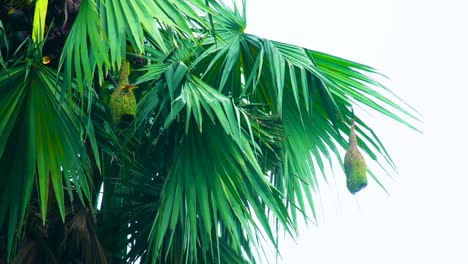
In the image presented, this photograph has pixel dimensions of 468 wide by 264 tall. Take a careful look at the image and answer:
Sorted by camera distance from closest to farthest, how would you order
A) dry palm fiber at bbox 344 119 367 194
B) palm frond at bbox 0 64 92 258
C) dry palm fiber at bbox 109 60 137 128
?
dry palm fiber at bbox 109 60 137 128
dry palm fiber at bbox 344 119 367 194
palm frond at bbox 0 64 92 258

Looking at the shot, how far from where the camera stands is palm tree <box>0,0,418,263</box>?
380cm

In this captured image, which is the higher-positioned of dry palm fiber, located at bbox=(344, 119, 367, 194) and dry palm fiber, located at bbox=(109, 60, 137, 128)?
dry palm fiber, located at bbox=(109, 60, 137, 128)

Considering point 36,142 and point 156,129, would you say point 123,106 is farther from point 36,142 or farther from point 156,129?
point 156,129

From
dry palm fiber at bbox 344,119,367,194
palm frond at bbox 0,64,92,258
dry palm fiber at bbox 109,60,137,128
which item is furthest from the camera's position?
palm frond at bbox 0,64,92,258

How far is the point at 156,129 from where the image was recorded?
177 inches

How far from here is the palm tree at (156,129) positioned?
3799 mm

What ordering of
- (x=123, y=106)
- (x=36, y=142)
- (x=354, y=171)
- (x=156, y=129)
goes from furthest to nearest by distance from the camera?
(x=156, y=129)
(x=36, y=142)
(x=354, y=171)
(x=123, y=106)

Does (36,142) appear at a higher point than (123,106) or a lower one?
lower

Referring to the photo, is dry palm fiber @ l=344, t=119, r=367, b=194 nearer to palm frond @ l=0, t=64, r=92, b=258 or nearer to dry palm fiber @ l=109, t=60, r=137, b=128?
dry palm fiber @ l=109, t=60, r=137, b=128

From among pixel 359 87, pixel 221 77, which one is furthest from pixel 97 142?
pixel 359 87

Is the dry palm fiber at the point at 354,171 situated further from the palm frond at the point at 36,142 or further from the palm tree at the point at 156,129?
the palm frond at the point at 36,142

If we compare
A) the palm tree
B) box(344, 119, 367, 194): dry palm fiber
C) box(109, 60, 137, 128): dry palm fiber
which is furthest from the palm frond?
box(344, 119, 367, 194): dry palm fiber

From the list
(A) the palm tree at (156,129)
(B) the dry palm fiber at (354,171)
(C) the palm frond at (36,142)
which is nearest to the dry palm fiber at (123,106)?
(A) the palm tree at (156,129)

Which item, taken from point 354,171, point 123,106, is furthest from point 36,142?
point 354,171
